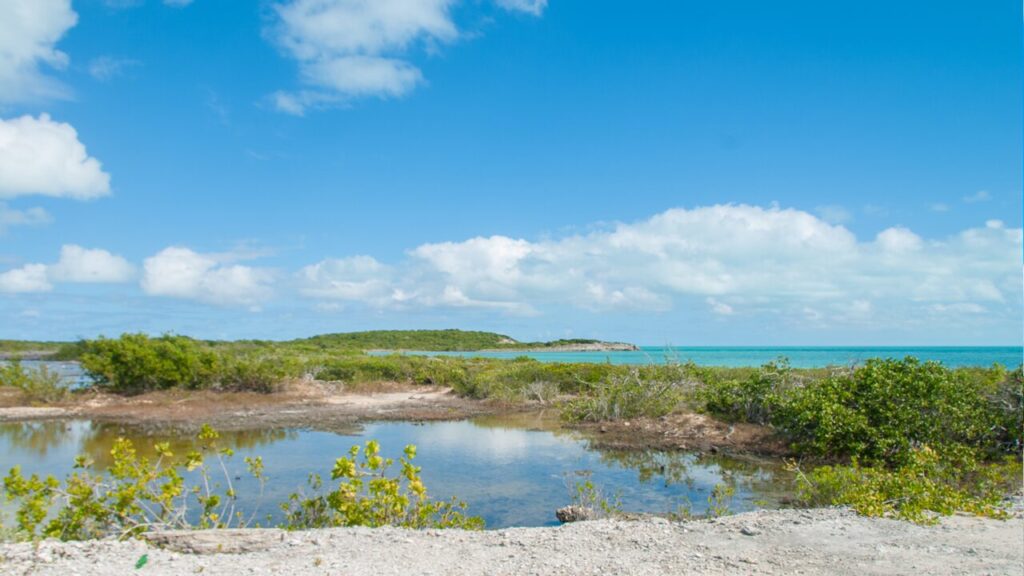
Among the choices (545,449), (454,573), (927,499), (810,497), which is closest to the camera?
(454,573)

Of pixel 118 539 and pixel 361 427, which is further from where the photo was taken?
pixel 361 427

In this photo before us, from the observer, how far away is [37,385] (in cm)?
2319

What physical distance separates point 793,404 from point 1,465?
55.0ft

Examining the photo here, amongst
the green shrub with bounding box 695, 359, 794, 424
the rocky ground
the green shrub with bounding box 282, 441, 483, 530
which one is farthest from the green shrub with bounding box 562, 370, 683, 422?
the green shrub with bounding box 282, 441, 483, 530

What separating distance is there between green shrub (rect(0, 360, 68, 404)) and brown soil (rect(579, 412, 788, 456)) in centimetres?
1840

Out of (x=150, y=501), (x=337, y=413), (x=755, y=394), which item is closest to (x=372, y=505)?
(x=150, y=501)

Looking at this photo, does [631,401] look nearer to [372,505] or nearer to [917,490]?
[917,490]

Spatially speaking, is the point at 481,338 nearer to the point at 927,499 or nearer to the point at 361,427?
the point at 361,427

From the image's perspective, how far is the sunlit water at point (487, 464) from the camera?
1114cm

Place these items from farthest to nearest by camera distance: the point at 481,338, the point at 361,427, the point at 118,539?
1. the point at 481,338
2. the point at 361,427
3. the point at 118,539

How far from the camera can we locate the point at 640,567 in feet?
19.5

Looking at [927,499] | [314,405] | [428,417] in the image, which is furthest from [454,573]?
[314,405]

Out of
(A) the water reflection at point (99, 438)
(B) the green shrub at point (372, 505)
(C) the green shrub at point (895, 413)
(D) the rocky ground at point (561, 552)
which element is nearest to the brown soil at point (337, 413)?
(A) the water reflection at point (99, 438)

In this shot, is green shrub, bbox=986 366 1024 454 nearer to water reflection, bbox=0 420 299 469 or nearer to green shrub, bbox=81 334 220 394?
water reflection, bbox=0 420 299 469
